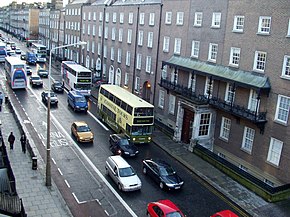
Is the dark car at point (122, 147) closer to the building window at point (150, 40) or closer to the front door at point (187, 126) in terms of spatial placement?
the front door at point (187, 126)


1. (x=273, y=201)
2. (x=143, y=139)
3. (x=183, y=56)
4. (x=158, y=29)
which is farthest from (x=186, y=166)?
(x=158, y=29)

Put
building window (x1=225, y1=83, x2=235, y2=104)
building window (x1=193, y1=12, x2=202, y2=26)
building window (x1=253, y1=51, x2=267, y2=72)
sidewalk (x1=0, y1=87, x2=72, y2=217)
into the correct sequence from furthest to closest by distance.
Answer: building window (x1=193, y1=12, x2=202, y2=26), building window (x1=225, y1=83, x2=235, y2=104), building window (x1=253, y1=51, x2=267, y2=72), sidewalk (x1=0, y1=87, x2=72, y2=217)

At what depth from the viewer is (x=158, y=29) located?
160ft

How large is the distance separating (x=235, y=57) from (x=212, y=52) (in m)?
3.72

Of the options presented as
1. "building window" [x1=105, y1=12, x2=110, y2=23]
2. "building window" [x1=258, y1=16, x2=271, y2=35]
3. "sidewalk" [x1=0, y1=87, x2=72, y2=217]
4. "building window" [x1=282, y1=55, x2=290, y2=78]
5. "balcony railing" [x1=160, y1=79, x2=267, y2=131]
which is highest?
"building window" [x1=105, y1=12, x2=110, y2=23]

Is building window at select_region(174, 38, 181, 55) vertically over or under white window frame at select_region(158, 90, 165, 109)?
over

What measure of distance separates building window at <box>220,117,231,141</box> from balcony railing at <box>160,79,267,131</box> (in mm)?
1966

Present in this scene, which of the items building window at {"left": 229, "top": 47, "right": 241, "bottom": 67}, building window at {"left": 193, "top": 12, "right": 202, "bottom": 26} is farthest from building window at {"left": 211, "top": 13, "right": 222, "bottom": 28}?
building window at {"left": 229, "top": 47, "right": 241, "bottom": 67}

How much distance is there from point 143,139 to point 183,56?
460 inches

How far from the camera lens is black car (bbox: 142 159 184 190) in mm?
28356

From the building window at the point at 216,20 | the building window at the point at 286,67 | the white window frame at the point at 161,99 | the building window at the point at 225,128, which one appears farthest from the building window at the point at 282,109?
the white window frame at the point at 161,99

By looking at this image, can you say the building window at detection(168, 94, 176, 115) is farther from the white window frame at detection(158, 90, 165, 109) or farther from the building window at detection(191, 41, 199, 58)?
the building window at detection(191, 41, 199, 58)

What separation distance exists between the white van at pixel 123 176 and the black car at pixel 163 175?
1949 millimetres

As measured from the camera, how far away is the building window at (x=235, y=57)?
34.4m
